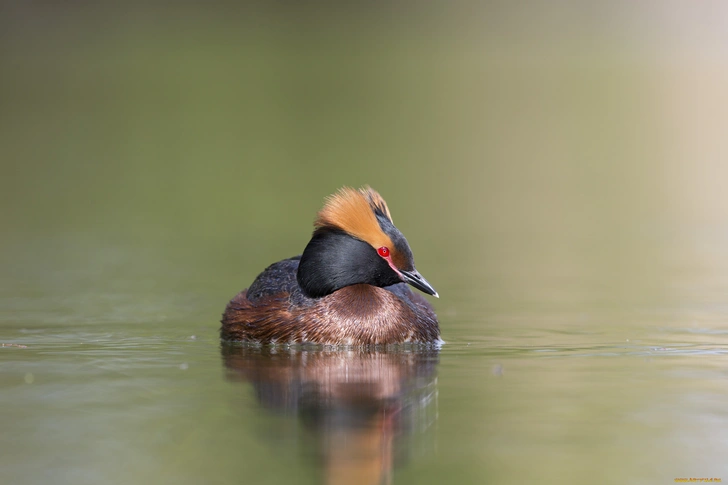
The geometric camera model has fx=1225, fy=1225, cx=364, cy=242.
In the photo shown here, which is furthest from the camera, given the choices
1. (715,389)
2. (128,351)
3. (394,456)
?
(128,351)

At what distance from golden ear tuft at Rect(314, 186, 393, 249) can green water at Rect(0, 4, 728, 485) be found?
100cm

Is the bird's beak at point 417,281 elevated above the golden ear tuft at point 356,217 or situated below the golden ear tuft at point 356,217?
below

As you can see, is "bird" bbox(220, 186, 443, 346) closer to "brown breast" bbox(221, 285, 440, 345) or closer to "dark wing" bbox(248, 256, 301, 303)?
"brown breast" bbox(221, 285, 440, 345)

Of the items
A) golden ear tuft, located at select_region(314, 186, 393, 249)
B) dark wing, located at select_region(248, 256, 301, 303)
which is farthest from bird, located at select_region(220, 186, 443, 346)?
dark wing, located at select_region(248, 256, 301, 303)

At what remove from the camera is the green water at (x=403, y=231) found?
6535mm

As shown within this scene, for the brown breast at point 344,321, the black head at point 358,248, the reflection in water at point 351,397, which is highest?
the black head at point 358,248

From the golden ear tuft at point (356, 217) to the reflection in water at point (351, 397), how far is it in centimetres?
92

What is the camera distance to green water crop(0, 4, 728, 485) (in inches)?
257

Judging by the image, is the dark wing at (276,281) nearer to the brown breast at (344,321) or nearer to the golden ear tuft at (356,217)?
the brown breast at (344,321)

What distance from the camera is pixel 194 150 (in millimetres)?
25438

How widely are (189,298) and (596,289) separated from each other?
167 inches

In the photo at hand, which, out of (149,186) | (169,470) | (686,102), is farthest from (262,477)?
(686,102)

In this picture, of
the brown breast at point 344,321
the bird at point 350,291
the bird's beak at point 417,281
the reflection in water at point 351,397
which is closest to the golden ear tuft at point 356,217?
the bird at point 350,291

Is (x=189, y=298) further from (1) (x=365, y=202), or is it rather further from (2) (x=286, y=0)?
(2) (x=286, y=0)
